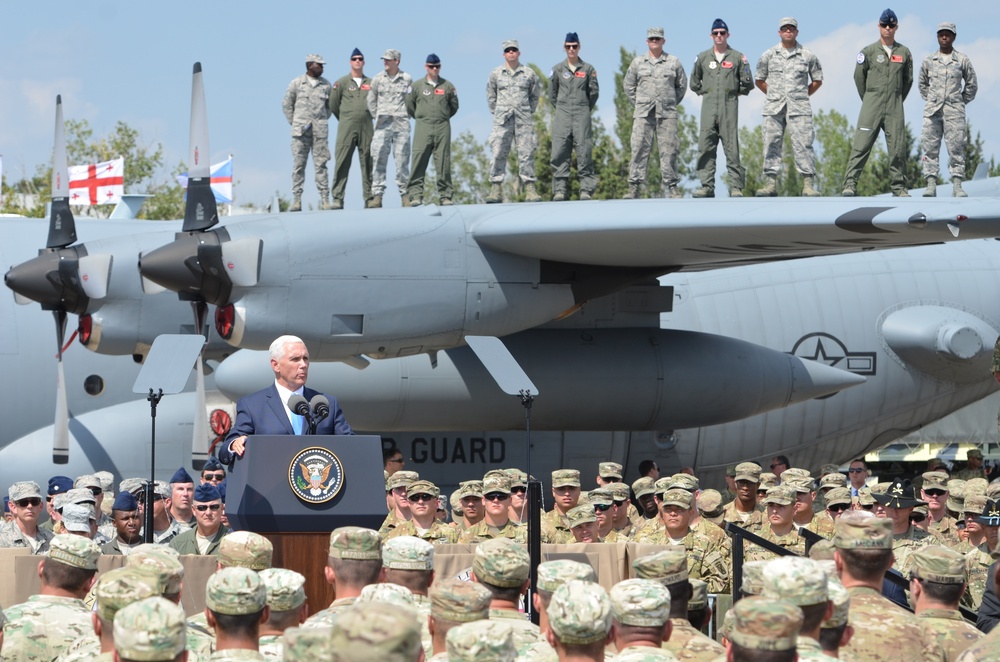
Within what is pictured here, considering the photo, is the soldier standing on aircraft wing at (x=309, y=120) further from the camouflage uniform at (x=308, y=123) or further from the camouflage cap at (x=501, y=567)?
the camouflage cap at (x=501, y=567)

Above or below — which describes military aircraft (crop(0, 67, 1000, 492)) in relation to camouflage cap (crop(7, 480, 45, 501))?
above

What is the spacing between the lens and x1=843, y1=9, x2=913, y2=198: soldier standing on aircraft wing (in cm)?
1429

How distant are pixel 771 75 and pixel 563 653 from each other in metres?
11.2

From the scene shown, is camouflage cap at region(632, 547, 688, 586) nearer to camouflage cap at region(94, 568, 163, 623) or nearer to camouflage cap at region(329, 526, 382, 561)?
camouflage cap at region(329, 526, 382, 561)

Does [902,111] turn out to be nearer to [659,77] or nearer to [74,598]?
[659,77]

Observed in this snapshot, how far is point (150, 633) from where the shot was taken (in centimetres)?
386

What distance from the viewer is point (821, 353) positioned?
17203 millimetres

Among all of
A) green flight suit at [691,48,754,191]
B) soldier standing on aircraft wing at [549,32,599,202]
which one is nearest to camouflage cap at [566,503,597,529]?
soldier standing on aircraft wing at [549,32,599,202]

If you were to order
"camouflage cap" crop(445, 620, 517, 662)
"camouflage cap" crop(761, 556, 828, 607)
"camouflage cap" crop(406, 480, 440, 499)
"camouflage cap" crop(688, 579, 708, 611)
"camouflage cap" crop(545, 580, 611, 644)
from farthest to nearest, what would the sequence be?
"camouflage cap" crop(406, 480, 440, 499), "camouflage cap" crop(688, 579, 708, 611), "camouflage cap" crop(761, 556, 828, 607), "camouflage cap" crop(545, 580, 611, 644), "camouflage cap" crop(445, 620, 517, 662)

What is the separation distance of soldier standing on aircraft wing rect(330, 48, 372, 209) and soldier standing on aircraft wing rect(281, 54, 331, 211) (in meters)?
0.16

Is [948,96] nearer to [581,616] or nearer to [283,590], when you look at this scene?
[283,590]

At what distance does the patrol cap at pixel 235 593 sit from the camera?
4.61 meters

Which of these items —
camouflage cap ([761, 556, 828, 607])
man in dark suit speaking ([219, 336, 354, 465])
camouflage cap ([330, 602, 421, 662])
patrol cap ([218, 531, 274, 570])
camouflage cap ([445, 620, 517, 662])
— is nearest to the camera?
camouflage cap ([330, 602, 421, 662])

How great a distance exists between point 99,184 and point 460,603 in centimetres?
2500
